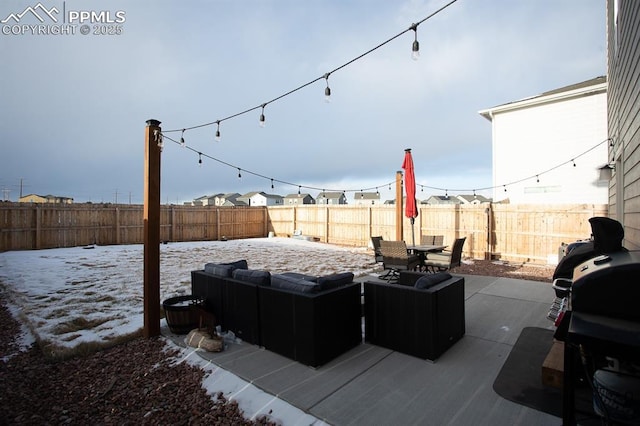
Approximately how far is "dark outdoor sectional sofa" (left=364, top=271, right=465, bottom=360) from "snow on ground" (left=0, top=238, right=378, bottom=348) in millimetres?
3170

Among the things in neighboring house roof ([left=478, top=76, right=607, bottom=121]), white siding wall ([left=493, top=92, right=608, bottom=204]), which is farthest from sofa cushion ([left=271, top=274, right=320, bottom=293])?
neighboring house roof ([left=478, top=76, right=607, bottom=121])

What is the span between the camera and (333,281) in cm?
310

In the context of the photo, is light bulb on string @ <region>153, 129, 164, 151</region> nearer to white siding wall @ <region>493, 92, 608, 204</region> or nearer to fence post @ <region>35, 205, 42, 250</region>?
white siding wall @ <region>493, 92, 608, 204</region>

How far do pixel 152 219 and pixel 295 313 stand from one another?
2274 mm

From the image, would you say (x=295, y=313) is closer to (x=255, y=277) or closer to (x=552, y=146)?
(x=255, y=277)

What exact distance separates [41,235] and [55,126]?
5.93 metres

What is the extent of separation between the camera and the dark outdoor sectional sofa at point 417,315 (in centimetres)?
281

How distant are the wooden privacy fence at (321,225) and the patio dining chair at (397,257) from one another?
156 inches

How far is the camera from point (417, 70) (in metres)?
8.47

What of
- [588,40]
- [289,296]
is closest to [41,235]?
[289,296]

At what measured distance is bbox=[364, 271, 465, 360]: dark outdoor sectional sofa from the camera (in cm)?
281

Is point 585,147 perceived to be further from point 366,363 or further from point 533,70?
point 366,363

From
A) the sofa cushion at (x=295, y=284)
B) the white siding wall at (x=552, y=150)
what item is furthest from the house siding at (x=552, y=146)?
the sofa cushion at (x=295, y=284)

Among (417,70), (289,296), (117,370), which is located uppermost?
(417,70)
